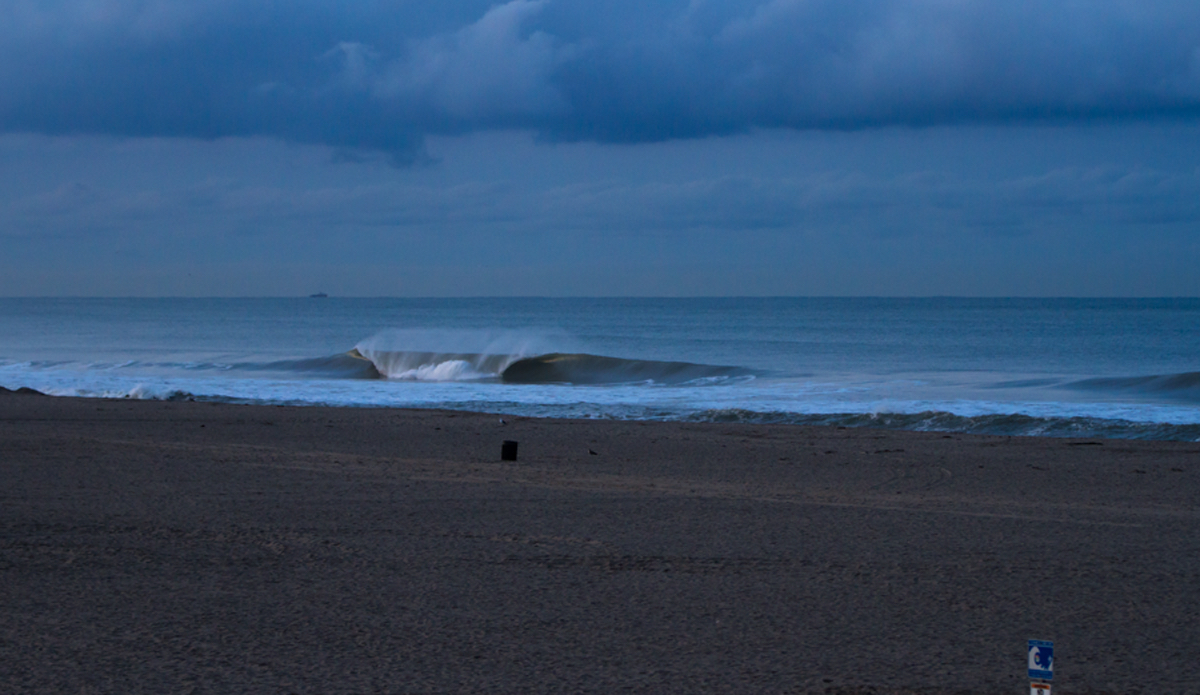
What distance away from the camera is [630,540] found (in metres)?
6.81

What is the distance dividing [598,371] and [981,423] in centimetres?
1777

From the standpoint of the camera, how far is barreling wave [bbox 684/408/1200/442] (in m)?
14.3

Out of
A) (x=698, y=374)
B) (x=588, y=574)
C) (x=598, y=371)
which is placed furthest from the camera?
(x=598, y=371)

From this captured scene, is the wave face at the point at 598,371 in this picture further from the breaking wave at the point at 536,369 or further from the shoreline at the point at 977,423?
the shoreline at the point at 977,423

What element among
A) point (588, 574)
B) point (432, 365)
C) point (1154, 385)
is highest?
point (432, 365)

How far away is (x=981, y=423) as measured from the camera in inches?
595

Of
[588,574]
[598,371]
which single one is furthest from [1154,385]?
[588,574]

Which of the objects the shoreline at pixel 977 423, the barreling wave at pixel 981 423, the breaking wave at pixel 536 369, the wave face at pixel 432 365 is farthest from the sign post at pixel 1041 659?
the wave face at pixel 432 365

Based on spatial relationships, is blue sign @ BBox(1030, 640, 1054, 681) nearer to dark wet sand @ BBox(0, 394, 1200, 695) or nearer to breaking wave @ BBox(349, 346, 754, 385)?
dark wet sand @ BBox(0, 394, 1200, 695)

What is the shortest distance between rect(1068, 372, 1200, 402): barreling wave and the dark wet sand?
14.2 meters

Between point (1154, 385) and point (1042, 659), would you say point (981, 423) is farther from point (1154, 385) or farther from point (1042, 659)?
point (1154, 385)

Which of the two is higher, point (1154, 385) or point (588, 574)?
point (1154, 385)

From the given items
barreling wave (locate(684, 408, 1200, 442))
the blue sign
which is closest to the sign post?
the blue sign

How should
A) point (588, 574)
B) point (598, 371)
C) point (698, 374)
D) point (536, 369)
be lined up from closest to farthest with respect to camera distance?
point (588, 574) < point (698, 374) < point (598, 371) < point (536, 369)
